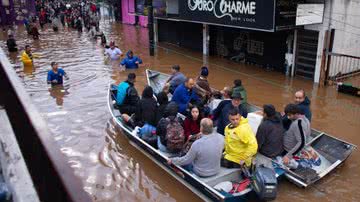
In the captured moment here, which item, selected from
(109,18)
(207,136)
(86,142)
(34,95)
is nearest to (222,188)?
(207,136)

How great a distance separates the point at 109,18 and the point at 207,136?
34.4m

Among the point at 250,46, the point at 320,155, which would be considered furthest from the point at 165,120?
the point at 250,46

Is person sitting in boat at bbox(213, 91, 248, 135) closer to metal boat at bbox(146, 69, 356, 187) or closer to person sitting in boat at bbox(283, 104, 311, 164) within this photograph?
metal boat at bbox(146, 69, 356, 187)

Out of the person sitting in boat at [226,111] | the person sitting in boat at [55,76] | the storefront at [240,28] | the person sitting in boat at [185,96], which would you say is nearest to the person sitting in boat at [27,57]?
the person sitting in boat at [55,76]

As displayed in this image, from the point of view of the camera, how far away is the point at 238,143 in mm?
6730

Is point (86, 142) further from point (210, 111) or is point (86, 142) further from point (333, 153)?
point (333, 153)

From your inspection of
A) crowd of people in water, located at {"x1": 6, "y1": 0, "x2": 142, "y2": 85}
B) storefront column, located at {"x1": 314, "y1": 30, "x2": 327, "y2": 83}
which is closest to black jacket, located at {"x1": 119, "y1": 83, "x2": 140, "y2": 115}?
crowd of people in water, located at {"x1": 6, "y1": 0, "x2": 142, "y2": 85}

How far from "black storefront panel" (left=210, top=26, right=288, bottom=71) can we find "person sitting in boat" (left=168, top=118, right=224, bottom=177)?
1020 centimetres

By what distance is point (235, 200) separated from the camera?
243 inches

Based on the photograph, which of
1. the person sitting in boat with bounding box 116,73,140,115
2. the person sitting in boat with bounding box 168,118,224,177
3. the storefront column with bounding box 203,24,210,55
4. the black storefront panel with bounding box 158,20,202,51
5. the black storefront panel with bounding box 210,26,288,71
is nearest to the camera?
the person sitting in boat with bounding box 168,118,224,177

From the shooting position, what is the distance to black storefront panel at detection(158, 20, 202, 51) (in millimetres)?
21109

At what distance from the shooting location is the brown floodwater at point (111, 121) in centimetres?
730

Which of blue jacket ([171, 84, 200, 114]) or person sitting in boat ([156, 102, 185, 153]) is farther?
blue jacket ([171, 84, 200, 114])

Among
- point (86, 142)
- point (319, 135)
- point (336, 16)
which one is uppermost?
point (336, 16)
